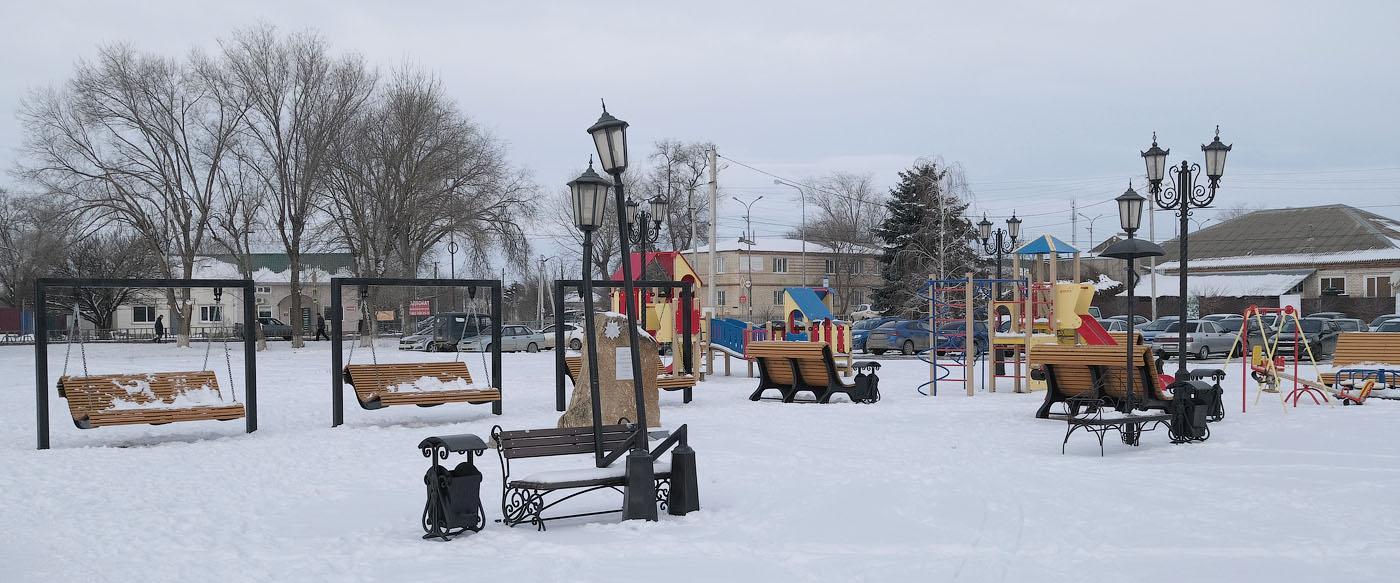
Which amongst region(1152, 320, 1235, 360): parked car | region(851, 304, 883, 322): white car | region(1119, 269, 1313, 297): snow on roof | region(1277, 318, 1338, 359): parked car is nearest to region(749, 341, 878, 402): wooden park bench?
region(1152, 320, 1235, 360): parked car

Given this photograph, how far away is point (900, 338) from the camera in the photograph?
123 feet

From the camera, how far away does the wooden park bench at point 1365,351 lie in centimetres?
1722

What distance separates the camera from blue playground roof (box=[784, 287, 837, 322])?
75.2ft

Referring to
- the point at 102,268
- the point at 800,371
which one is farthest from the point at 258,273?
the point at 800,371

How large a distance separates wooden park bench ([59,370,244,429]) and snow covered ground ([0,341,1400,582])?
0.34m

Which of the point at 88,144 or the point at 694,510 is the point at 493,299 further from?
the point at 88,144

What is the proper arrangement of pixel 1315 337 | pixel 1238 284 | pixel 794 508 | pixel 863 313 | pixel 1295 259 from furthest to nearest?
pixel 863 313 → pixel 1295 259 → pixel 1238 284 → pixel 1315 337 → pixel 794 508

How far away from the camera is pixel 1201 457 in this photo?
35.0ft

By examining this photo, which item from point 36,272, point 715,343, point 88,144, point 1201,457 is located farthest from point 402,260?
point 1201,457

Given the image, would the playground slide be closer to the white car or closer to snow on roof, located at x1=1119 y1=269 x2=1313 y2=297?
the white car

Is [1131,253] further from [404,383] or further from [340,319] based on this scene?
[340,319]

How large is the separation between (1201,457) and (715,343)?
13.9 m

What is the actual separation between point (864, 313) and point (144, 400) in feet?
188

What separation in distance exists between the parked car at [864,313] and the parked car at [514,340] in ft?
80.8
